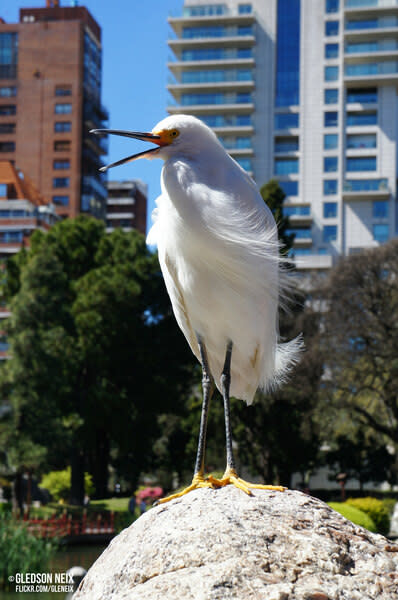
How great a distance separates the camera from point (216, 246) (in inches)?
208

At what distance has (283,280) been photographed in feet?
18.8

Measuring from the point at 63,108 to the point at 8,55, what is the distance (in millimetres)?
7577

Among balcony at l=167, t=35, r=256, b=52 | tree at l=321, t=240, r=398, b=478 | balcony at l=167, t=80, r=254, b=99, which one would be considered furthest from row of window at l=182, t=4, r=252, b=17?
tree at l=321, t=240, r=398, b=478

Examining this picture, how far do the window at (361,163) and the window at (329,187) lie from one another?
5.97ft

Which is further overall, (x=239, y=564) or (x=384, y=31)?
(x=384, y=31)

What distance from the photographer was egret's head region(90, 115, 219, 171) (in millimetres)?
5453

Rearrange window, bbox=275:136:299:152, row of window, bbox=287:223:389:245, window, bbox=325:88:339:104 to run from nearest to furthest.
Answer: row of window, bbox=287:223:389:245 < window, bbox=325:88:339:104 < window, bbox=275:136:299:152

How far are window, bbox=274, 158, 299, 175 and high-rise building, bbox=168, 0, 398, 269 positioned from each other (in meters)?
0.12

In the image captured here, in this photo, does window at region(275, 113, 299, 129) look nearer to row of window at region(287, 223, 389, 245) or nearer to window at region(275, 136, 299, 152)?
window at region(275, 136, 299, 152)

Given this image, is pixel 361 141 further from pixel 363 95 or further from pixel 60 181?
pixel 60 181

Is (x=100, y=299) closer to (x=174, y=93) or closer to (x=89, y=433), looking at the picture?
(x=89, y=433)

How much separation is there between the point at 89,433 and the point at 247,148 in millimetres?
46775

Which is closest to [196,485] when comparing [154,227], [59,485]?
[154,227]

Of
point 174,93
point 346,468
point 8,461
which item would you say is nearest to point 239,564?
point 8,461
